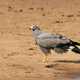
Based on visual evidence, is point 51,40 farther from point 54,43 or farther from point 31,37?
point 31,37

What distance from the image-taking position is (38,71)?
9.73 metres

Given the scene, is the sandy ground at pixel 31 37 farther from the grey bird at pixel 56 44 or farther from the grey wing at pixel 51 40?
the grey wing at pixel 51 40

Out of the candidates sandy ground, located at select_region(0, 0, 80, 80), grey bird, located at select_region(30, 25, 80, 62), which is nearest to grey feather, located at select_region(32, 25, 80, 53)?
grey bird, located at select_region(30, 25, 80, 62)

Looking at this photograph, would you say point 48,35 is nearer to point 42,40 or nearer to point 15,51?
point 42,40

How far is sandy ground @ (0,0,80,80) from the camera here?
31.7ft

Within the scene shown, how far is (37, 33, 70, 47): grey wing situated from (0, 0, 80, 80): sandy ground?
0.40 metres

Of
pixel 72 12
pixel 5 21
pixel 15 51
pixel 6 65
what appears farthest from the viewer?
pixel 72 12

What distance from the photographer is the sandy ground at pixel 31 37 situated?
966cm

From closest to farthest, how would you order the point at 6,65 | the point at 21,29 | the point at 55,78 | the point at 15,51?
the point at 55,78
the point at 6,65
the point at 15,51
the point at 21,29

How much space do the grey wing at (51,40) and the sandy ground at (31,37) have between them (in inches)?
15.9

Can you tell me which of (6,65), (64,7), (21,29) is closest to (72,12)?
(64,7)

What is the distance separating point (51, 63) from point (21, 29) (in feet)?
12.7

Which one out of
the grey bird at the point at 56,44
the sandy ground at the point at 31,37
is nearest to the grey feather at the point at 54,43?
the grey bird at the point at 56,44

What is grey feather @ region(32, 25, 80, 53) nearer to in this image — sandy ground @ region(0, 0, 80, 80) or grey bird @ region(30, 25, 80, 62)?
grey bird @ region(30, 25, 80, 62)
